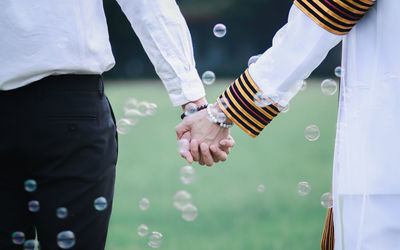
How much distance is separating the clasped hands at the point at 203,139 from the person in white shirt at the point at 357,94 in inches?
13.3

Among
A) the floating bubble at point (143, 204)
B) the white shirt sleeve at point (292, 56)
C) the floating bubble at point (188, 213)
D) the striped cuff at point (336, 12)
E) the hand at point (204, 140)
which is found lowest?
the floating bubble at point (188, 213)

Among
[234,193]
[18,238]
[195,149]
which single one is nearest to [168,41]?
[195,149]

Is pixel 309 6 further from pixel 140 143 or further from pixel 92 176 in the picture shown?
pixel 140 143

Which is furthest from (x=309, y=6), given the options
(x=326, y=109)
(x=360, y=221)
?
(x=326, y=109)

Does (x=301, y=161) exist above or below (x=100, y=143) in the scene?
below

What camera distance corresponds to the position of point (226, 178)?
5781 millimetres

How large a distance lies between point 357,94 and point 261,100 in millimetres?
294

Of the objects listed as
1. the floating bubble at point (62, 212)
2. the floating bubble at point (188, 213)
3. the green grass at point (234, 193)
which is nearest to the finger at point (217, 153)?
the floating bubble at point (188, 213)

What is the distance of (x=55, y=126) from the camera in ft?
4.98

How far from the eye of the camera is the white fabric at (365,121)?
134 centimetres

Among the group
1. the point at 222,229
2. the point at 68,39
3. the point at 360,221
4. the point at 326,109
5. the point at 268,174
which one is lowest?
the point at 326,109

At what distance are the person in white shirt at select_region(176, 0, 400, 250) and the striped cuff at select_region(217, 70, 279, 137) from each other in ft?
0.08

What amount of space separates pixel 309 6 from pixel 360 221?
1.84 feet

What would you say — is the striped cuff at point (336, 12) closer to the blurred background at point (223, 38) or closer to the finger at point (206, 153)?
the finger at point (206, 153)
